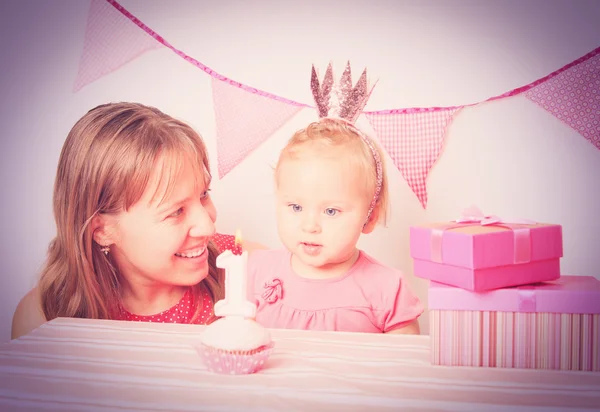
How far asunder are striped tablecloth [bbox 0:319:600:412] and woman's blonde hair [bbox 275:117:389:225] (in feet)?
1.65

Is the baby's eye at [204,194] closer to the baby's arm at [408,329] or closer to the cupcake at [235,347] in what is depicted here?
the baby's arm at [408,329]

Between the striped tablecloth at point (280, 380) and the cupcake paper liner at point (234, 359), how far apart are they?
0.05 ft

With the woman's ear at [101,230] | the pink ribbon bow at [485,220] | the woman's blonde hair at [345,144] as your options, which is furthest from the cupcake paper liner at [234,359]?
the woman's ear at [101,230]

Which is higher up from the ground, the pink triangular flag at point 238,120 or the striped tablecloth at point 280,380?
the pink triangular flag at point 238,120

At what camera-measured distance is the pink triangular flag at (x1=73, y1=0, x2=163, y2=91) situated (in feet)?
6.88

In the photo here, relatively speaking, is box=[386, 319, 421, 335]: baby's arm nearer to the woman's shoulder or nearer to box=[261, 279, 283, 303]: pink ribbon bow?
box=[261, 279, 283, 303]: pink ribbon bow

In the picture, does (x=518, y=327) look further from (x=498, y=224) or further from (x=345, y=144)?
(x=345, y=144)

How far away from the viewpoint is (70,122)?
212 centimetres

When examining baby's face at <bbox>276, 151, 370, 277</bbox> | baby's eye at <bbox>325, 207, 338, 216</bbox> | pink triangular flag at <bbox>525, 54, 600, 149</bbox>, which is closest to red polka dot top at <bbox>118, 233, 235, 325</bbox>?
baby's face at <bbox>276, 151, 370, 277</bbox>

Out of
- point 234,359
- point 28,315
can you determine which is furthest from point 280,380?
point 28,315

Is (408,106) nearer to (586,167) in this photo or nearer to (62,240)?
(586,167)

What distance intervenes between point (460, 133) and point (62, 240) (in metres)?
1.24

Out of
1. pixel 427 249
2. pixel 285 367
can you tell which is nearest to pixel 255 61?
pixel 427 249

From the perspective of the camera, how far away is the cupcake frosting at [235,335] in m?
1.18
